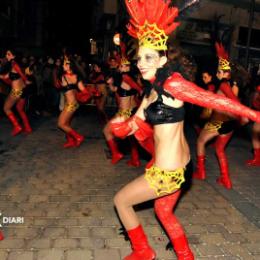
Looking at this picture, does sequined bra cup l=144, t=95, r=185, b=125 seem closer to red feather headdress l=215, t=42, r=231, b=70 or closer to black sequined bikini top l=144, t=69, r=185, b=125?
black sequined bikini top l=144, t=69, r=185, b=125

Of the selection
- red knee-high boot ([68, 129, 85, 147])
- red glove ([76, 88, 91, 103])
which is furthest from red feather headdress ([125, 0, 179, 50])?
red knee-high boot ([68, 129, 85, 147])

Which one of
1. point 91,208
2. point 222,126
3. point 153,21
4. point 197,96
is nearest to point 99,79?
point 222,126

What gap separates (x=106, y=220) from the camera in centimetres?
439

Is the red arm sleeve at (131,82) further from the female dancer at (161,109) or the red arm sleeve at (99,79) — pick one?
the red arm sleeve at (99,79)

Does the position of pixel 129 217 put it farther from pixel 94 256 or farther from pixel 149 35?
pixel 149 35

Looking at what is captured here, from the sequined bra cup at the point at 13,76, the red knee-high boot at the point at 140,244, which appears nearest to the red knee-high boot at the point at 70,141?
the sequined bra cup at the point at 13,76

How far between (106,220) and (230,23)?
1535 cm

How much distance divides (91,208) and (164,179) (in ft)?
6.52

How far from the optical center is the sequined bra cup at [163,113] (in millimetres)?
2918

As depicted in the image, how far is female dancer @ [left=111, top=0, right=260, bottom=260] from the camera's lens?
2.85 meters

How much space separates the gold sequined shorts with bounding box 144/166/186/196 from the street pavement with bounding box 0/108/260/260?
97cm

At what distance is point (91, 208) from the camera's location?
15.5 ft

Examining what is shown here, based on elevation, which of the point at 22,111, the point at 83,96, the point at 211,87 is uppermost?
the point at 211,87

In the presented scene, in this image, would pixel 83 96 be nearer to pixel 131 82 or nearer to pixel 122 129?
pixel 131 82
